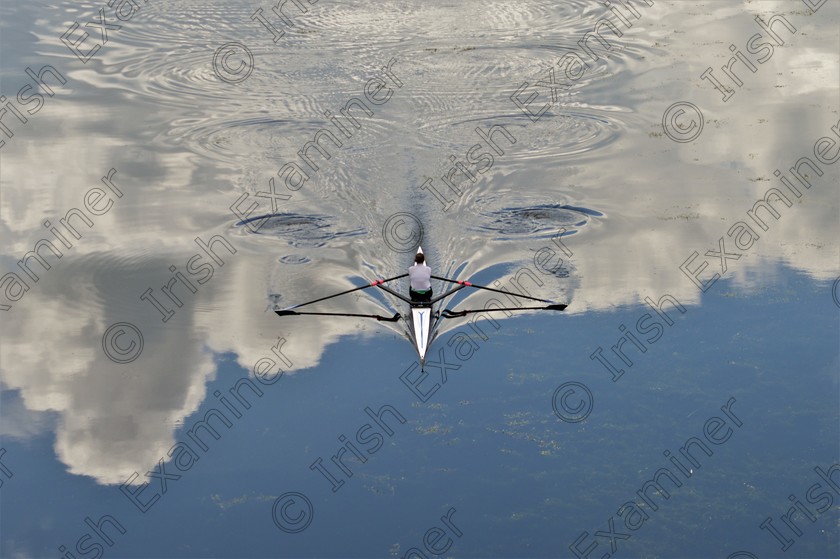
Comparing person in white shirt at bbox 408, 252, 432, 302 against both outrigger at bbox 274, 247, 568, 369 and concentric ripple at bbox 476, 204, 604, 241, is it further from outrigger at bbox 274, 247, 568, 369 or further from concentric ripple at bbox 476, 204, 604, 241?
concentric ripple at bbox 476, 204, 604, 241

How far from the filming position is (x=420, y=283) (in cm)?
1784

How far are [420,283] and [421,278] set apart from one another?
0.29 feet

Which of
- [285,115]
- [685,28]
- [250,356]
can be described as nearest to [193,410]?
[250,356]

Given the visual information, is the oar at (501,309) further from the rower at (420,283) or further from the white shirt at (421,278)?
the white shirt at (421,278)

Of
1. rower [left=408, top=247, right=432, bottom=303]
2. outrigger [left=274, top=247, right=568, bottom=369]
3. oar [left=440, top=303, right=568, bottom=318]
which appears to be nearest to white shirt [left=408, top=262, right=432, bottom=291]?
rower [left=408, top=247, right=432, bottom=303]

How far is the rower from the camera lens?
17734mm

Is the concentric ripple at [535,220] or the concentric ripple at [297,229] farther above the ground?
the concentric ripple at [535,220]

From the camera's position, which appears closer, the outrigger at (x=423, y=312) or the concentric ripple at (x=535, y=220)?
the outrigger at (x=423, y=312)

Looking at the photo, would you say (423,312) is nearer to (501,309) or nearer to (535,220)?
(501,309)

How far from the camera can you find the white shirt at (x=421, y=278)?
17812 mm

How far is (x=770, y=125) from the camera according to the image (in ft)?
80.9

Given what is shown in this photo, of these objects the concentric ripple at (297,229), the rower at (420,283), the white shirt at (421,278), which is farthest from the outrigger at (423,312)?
the concentric ripple at (297,229)

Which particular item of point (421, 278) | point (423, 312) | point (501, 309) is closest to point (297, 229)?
point (421, 278)

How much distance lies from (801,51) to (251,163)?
15.4 m
